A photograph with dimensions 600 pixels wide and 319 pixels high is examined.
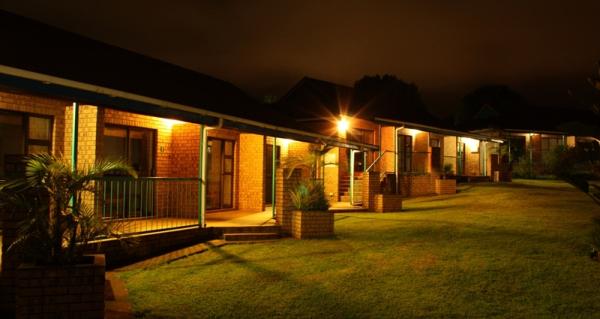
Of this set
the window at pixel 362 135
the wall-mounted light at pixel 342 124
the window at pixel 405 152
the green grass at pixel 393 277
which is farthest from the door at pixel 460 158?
the green grass at pixel 393 277

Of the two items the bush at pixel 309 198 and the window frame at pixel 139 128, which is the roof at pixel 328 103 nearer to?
the window frame at pixel 139 128

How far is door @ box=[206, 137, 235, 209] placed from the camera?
13.4m

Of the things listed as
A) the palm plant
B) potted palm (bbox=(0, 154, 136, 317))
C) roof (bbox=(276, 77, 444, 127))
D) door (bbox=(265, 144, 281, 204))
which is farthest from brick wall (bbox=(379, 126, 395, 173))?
the palm plant

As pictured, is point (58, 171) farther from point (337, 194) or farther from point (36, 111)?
point (337, 194)

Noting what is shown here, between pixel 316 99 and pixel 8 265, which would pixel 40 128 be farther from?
pixel 316 99

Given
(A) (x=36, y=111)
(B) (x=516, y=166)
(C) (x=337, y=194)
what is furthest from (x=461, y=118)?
(A) (x=36, y=111)

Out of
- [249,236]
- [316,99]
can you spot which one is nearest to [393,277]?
[249,236]

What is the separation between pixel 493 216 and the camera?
12930 millimetres

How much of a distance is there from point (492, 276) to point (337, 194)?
1293 cm

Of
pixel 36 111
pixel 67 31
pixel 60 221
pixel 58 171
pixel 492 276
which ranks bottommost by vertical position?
pixel 492 276

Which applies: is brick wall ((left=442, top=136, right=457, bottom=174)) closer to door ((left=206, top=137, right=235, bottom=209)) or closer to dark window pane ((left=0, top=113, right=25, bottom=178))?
door ((left=206, top=137, right=235, bottom=209))

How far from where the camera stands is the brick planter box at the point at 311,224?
408 inches

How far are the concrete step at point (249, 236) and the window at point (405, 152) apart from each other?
14.3m

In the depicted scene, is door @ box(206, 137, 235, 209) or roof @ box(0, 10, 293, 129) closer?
roof @ box(0, 10, 293, 129)
